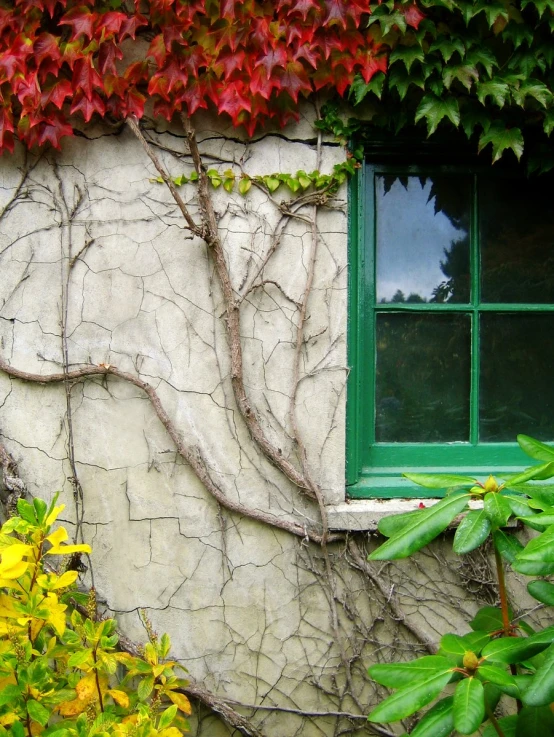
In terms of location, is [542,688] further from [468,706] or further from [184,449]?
[184,449]

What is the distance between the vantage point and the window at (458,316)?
2312mm

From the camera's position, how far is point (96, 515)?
2.24 metres

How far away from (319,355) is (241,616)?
3.21 ft

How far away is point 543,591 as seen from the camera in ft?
4.87

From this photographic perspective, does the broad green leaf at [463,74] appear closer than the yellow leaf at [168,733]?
No

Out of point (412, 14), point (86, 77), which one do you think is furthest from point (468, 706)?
point (86, 77)

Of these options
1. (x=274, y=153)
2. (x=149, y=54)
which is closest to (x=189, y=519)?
(x=274, y=153)

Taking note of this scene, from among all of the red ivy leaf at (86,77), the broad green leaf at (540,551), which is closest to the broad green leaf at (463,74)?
the red ivy leaf at (86,77)

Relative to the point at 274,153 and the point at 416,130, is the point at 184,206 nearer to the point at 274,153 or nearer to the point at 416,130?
the point at 274,153

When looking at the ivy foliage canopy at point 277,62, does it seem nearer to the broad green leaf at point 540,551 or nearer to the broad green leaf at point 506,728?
the broad green leaf at point 540,551

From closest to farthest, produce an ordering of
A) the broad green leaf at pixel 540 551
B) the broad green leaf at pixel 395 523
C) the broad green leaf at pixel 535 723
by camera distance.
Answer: the broad green leaf at pixel 540 551 < the broad green leaf at pixel 535 723 < the broad green leaf at pixel 395 523

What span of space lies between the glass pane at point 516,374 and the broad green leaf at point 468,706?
120cm

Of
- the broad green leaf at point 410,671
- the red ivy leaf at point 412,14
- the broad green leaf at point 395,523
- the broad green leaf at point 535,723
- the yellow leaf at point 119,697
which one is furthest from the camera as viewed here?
the red ivy leaf at point 412,14

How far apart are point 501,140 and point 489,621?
1.56 metres
